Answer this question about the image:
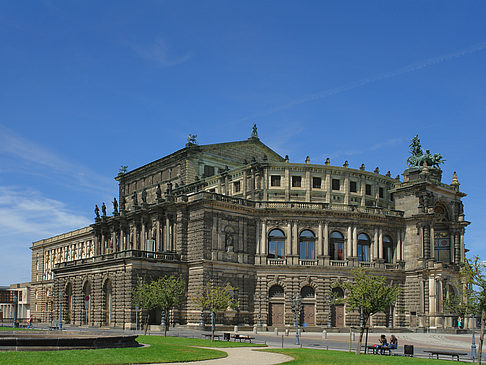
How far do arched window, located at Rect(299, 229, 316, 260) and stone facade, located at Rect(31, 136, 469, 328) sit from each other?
0.42ft

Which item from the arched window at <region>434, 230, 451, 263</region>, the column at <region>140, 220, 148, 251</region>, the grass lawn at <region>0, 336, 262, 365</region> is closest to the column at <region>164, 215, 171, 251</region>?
the column at <region>140, 220, 148, 251</region>

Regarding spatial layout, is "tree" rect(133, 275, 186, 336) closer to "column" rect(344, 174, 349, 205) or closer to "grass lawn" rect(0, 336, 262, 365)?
"grass lawn" rect(0, 336, 262, 365)

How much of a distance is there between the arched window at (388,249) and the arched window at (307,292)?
12.4 meters

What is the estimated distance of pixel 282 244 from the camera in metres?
81.2

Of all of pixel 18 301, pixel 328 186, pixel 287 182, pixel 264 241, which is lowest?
pixel 18 301

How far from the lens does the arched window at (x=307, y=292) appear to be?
79.2m

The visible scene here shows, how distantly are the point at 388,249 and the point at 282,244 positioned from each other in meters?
15.2

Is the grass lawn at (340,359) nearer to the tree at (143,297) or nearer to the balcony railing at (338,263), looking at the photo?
the tree at (143,297)

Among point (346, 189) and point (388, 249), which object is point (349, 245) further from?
point (346, 189)

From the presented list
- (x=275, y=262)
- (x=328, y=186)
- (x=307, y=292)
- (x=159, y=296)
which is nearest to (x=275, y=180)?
(x=328, y=186)

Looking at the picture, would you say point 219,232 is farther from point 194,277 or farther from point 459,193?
point 459,193

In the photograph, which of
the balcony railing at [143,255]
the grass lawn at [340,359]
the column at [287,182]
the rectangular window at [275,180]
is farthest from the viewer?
the rectangular window at [275,180]

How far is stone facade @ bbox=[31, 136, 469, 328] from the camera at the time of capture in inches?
3000

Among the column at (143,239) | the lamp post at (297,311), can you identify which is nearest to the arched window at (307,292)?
the lamp post at (297,311)
